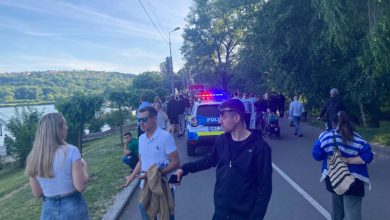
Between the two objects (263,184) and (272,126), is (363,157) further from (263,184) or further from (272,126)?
(272,126)

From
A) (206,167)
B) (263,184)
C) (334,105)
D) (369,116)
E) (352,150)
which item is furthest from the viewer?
(369,116)

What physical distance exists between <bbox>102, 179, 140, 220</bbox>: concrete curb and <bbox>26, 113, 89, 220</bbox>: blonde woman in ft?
10.1

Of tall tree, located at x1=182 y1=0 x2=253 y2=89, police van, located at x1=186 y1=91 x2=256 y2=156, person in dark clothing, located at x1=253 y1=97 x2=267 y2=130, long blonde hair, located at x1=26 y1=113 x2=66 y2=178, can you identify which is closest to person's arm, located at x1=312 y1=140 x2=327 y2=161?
long blonde hair, located at x1=26 y1=113 x2=66 y2=178

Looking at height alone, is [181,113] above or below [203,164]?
below

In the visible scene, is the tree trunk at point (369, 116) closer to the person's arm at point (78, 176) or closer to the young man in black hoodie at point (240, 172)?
the young man in black hoodie at point (240, 172)

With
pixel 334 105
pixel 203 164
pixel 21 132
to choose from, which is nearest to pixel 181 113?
pixel 334 105

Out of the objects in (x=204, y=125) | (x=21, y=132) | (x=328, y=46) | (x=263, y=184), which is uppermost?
(x=328, y=46)

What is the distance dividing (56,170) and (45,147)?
23 cm

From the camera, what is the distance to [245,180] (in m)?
3.35

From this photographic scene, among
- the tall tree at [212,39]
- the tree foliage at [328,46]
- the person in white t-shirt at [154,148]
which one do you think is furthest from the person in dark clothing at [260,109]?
the tall tree at [212,39]

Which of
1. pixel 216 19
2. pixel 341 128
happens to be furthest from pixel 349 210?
pixel 216 19

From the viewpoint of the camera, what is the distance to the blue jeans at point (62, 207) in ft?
12.2

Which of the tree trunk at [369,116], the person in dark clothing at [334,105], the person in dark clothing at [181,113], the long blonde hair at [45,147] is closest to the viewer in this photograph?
the long blonde hair at [45,147]

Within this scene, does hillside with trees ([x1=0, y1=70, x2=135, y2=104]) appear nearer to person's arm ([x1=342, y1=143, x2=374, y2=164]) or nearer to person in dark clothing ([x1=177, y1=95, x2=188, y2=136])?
person in dark clothing ([x1=177, y1=95, x2=188, y2=136])
